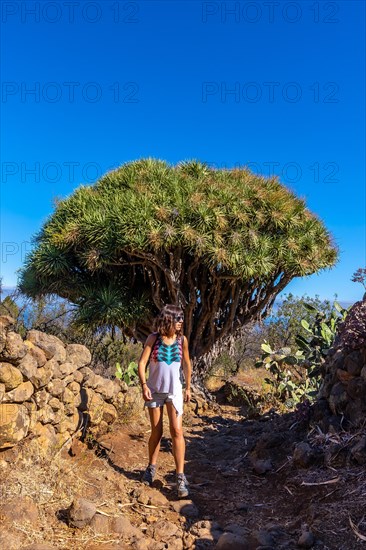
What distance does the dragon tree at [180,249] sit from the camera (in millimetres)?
8188

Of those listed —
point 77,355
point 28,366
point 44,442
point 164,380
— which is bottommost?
point 44,442

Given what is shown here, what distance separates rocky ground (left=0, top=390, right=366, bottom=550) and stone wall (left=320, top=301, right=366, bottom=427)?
0.95 ft

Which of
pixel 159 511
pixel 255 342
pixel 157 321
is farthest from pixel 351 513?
pixel 255 342

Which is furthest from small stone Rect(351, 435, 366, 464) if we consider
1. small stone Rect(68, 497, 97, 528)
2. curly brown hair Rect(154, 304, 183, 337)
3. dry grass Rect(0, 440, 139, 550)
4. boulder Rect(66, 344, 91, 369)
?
boulder Rect(66, 344, 91, 369)

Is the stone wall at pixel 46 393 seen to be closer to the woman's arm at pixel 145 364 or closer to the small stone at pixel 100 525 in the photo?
the woman's arm at pixel 145 364

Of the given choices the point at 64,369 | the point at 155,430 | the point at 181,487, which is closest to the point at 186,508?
the point at 181,487

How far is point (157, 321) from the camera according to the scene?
188 inches

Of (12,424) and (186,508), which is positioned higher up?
(12,424)

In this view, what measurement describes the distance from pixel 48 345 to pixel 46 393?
0.49 meters

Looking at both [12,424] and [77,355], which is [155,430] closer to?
[12,424]

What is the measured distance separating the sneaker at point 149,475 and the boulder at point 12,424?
1174 millimetres

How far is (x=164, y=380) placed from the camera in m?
4.69

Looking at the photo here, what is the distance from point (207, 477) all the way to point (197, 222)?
4.18 metres

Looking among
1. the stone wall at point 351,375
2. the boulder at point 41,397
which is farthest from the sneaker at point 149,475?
the stone wall at point 351,375
